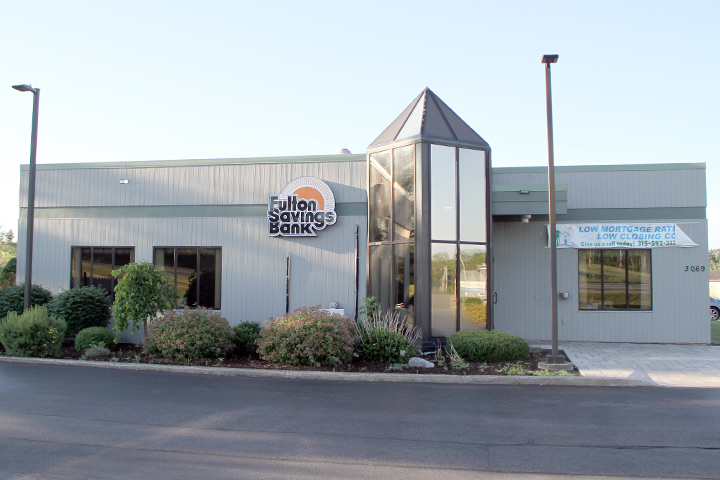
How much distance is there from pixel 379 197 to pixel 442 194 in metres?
1.85

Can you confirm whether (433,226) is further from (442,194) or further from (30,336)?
(30,336)

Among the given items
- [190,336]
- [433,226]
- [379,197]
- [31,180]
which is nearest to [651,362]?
[433,226]

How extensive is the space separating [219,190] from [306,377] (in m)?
7.77

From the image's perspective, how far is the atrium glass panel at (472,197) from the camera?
1488cm

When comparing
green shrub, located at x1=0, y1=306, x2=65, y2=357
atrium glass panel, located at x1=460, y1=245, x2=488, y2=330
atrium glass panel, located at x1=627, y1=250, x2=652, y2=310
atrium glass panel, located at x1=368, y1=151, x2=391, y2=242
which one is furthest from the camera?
atrium glass panel, located at x1=627, y1=250, x2=652, y2=310

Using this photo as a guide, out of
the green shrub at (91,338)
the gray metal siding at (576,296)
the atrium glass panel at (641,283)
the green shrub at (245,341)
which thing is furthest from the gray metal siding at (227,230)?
→ the atrium glass panel at (641,283)

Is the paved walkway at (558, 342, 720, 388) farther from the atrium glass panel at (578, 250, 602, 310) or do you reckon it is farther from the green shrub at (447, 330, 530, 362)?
the green shrub at (447, 330, 530, 362)

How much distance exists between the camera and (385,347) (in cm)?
1252

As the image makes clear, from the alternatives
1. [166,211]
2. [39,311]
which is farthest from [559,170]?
[39,311]

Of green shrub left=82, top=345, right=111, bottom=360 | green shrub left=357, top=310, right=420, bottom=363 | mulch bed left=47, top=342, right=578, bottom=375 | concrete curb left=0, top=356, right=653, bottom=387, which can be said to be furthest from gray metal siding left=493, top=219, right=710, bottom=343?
green shrub left=82, top=345, right=111, bottom=360

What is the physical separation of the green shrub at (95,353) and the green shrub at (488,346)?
26.0 feet

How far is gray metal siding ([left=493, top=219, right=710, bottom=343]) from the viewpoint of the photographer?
631 inches

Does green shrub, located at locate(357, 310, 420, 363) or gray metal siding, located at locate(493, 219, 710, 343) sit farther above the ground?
gray metal siding, located at locate(493, 219, 710, 343)

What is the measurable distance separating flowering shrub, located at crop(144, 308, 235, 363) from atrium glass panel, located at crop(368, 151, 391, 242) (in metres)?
4.53
